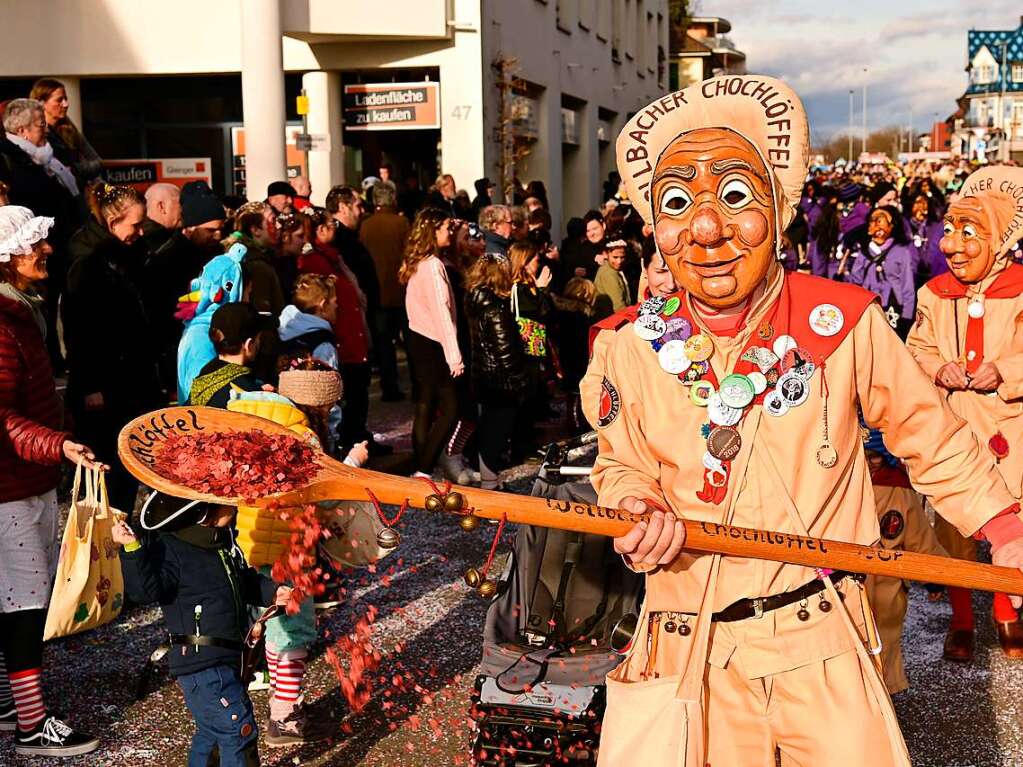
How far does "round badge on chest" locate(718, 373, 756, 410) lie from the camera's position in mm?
3027

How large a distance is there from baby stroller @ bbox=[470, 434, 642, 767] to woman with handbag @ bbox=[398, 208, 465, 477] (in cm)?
366

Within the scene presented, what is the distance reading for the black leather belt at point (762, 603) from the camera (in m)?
3.00

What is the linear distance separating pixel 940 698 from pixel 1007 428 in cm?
124

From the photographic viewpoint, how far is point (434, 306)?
30.0 feet

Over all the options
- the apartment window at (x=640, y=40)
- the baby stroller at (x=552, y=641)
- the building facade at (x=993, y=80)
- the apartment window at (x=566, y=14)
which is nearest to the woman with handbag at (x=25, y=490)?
the baby stroller at (x=552, y=641)

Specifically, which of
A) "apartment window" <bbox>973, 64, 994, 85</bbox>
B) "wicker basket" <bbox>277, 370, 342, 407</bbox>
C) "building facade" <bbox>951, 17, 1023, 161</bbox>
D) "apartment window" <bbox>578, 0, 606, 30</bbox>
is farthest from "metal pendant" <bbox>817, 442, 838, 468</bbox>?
"apartment window" <bbox>973, 64, 994, 85</bbox>

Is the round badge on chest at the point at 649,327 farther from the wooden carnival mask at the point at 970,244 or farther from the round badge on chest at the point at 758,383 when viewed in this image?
the wooden carnival mask at the point at 970,244

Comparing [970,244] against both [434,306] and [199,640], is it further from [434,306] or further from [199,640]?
[434,306]

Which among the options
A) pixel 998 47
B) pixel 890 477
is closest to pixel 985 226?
pixel 890 477

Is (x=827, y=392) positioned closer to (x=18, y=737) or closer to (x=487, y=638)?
(x=487, y=638)

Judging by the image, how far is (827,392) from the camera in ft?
9.98

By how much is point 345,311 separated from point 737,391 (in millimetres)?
6337

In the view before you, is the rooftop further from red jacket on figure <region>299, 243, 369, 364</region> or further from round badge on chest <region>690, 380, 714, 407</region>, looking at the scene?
round badge on chest <region>690, 380, 714, 407</region>

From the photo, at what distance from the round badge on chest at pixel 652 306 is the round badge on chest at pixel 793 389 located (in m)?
0.39
